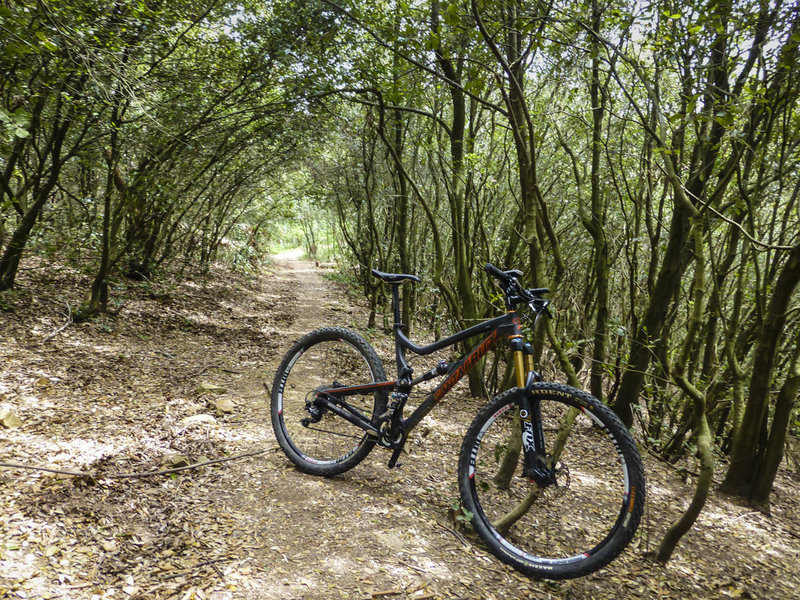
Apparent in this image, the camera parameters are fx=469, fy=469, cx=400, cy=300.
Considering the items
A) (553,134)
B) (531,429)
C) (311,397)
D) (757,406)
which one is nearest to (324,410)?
(311,397)

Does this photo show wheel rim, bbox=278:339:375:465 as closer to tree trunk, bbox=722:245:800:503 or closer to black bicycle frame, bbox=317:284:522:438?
black bicycle frame, bbox=317:284:522:438

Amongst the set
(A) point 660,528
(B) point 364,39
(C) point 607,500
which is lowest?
(A) point 660,528

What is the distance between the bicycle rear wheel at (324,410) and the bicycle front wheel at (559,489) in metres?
0.86

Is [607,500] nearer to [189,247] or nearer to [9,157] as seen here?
[9,157]

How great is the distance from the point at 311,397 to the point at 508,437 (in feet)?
5.13

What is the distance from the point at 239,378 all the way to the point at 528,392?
14.6ft

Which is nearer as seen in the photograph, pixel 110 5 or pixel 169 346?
pixel 110 5

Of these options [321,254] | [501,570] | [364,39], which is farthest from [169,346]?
[321,254]

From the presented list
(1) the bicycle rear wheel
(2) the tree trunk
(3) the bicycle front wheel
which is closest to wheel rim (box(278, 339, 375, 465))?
(1) the bicycle rear wheel

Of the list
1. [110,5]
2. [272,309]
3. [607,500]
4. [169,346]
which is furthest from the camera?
[272,309]

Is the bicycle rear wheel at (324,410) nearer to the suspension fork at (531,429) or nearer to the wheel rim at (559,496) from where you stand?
the wheel rim at (559,496)

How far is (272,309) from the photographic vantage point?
12906 mm

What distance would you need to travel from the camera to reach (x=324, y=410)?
12.1 feet

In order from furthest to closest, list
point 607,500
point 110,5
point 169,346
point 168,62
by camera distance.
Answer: point 169,346, point 168,62, point 110,5, point 607,500
